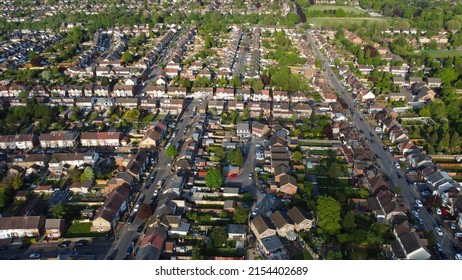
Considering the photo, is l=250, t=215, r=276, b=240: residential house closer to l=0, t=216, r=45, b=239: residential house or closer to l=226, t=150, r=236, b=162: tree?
l=226, t=150, r=236, b=162: tree

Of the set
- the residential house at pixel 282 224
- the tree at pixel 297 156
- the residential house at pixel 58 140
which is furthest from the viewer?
the residential house at pixel 58 140

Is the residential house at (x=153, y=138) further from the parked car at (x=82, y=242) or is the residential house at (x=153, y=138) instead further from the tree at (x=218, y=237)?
the tree at (x=218, y=237)

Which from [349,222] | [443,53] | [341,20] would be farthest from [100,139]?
[341,20]

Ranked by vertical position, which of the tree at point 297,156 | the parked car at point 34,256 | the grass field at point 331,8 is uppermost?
the grass field at point 331,8

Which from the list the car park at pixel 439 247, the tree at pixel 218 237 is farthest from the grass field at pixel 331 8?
the tree at pixel 218 237

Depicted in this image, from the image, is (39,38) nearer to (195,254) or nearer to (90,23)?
(90,23)

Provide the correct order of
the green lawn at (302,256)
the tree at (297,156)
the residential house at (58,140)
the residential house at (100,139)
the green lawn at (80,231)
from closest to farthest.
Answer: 1. the green lawn at (302,256)
2. the green lawn at (80,231)
3. the tree at (297,156)
4. the residential house at (58,140)
5. the residential house at (100,139)
